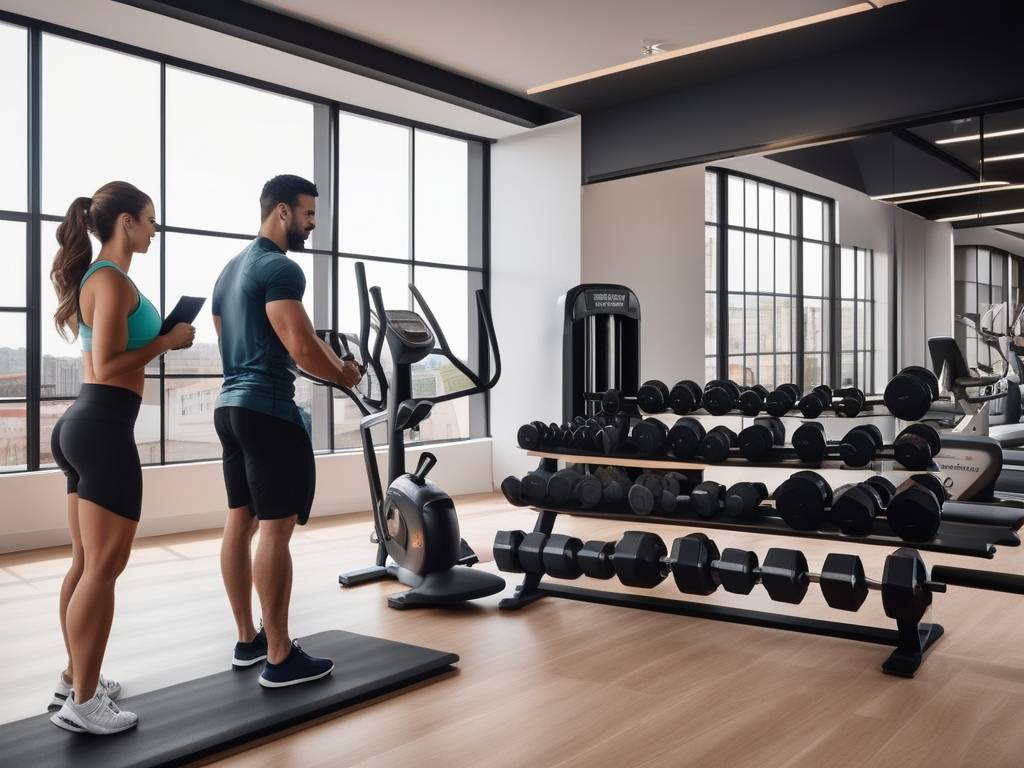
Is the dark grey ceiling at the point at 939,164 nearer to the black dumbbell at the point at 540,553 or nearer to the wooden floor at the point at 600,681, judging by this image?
the wooden floor at the point at 600,681

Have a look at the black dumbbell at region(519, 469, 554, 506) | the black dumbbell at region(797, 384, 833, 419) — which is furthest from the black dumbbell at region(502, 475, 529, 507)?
the black dumbbell at region(797, 384, 833, 419)

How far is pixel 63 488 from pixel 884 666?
404 centimetres

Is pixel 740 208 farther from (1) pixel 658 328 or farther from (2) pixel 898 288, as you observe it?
(2) pixel 898 288

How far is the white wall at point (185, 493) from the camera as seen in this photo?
14.6ft

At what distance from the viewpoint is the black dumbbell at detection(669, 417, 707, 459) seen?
10.1 feet

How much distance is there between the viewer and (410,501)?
3.38m

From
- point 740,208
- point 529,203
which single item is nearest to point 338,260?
point 529,203

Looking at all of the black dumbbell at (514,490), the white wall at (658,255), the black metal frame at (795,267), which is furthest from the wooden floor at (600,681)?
the white wall at (658,255)

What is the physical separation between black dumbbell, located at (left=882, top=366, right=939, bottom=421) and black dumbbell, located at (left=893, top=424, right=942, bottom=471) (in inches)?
2.4

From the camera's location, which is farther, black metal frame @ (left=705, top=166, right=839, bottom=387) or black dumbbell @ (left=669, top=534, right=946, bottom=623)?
black metal frame @ (left=705, top=166, right=839, bottom=387)

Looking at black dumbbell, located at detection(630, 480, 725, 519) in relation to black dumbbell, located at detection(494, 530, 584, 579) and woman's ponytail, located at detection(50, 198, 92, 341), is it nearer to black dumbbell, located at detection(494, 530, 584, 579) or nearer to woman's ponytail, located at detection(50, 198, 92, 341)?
black dumbbell, located at detection(494, 530, 584, 579)

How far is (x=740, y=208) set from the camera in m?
6.71

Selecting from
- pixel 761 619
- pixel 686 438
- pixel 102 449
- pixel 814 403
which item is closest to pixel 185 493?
pixel 102 449

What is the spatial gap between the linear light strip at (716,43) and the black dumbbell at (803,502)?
9.09 ft
